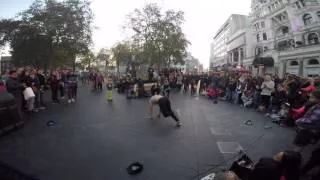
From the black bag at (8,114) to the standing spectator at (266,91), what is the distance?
11.0 m

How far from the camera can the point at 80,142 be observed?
8672 millimetres

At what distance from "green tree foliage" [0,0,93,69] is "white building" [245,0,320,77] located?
2678cm

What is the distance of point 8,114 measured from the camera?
9.49 metres

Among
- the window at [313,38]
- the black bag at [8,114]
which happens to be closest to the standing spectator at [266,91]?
the black bag at [8,114]

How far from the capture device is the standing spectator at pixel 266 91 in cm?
1575

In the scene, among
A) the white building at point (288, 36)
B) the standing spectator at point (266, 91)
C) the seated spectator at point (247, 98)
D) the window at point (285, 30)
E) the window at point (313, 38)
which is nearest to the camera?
the standing spectator at point (266, 91)

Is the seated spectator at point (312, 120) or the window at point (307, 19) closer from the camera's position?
the seated spectator at point (312, 120)

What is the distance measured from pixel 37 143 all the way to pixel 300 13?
182ft

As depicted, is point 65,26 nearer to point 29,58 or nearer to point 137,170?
point 29,58

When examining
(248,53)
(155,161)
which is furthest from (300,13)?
(155,161)

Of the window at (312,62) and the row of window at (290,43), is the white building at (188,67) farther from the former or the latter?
the window at (312,62)

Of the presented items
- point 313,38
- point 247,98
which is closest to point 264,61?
point 313,38

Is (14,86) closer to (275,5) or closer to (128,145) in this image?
(128,145)

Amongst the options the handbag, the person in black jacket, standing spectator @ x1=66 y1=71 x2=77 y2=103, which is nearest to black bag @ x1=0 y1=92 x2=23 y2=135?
the person in black jacket
